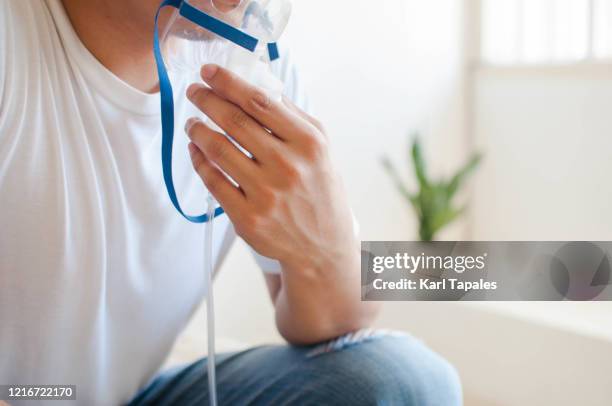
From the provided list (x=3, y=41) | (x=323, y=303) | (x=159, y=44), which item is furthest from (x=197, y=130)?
(x=323, y=303)

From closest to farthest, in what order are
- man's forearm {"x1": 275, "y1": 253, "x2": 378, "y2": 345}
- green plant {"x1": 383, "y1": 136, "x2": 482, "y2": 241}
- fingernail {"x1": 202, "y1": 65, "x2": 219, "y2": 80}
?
fingernail {"x1": 202, "y1": 65, "x2": 219, "y2": 80}
man's forearm {"x1": 275, "y1": 253, "x2": 378, "y2": 345}
green plant {"x1": 383, "y1": 136, "x2": 482, "y2": 241}

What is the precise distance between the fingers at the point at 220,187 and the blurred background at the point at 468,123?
1.27 metres

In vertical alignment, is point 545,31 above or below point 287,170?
above

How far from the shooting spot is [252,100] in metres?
0.84

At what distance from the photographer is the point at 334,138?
2645 millimetres

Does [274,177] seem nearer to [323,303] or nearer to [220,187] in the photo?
[220,187]

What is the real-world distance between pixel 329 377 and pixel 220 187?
13.7 inches

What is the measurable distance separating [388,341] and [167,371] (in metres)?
0.41

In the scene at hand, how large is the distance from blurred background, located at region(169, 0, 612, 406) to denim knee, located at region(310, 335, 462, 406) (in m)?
0.93

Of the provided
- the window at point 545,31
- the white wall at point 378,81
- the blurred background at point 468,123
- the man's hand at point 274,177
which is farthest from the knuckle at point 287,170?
the window at point 545,31

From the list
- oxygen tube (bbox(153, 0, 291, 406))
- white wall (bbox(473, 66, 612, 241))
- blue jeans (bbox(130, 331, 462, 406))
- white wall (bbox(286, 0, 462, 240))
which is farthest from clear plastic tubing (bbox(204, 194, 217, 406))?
white wall (bbox(473, 66, 612, 241))

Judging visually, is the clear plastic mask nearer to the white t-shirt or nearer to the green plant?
the white t-shirt

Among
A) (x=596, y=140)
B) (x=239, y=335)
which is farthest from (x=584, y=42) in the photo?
(x=239, y=335)

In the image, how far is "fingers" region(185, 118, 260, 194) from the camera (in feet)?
2.82
